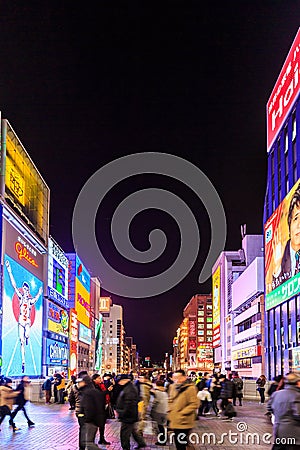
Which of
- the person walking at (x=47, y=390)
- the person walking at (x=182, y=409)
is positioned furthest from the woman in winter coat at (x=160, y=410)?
the person walking at (x=47, y=390)

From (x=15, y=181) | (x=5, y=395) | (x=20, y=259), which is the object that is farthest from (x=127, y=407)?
(x=20, y=259)

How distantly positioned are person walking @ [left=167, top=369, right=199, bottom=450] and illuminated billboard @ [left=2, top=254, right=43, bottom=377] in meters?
37.5

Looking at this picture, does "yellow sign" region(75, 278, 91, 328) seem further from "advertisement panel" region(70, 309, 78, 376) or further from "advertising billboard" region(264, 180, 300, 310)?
"advertising billboard" region(264, 180, 300, 310)

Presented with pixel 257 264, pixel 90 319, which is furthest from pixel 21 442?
pixel 90 319

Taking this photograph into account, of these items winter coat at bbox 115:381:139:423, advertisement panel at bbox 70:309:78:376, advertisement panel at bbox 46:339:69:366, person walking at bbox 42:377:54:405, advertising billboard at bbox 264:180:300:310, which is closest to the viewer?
winter coat at bbox 115:381:139:423

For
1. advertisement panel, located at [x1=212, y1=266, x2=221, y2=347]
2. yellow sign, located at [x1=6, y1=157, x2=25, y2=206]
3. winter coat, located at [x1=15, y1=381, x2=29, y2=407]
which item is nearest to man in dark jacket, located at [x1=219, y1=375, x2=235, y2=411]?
winter coat, located at [x1=15, y1=381, x2=29, y2=407]

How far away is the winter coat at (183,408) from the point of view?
38.0 ft

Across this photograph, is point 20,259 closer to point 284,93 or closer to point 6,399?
point 284,93

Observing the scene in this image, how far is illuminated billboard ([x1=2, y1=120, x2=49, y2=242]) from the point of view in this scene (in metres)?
52.4

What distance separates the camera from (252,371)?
9056 cm

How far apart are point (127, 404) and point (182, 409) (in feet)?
8.49

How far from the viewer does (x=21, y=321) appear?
179 feet

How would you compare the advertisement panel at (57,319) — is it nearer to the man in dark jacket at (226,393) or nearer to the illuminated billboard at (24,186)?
the illuminated billboard at (24,186)

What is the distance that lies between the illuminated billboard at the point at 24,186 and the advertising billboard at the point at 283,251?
68.1 ft
